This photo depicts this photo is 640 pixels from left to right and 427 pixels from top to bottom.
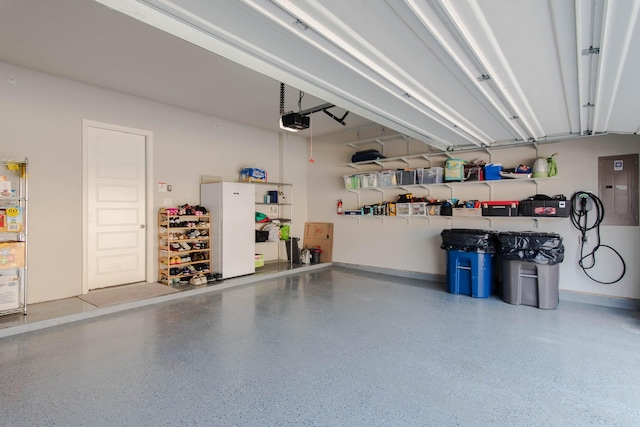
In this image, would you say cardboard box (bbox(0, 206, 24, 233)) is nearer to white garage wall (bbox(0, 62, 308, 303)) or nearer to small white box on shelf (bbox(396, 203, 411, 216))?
white garage wall (bbox(0, 62, 308, 303))

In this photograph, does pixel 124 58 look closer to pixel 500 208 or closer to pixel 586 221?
pixel 500 208

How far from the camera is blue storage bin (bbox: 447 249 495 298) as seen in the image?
475cm

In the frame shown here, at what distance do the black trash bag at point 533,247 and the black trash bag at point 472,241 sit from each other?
0.21 meters

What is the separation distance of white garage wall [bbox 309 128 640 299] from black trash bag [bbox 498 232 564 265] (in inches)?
26.5

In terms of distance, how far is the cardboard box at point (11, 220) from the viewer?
3642mm

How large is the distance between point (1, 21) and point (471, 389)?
540 centimetres

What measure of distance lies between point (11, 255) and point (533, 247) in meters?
6.51

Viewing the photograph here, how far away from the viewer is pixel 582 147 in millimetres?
4535

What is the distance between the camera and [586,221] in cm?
450

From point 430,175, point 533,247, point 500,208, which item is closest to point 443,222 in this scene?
point 430,175

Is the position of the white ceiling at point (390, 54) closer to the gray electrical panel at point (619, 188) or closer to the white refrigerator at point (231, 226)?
the gray electrical panel at point (619, 188)

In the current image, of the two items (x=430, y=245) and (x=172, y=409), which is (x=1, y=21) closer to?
(x=172, y=409)

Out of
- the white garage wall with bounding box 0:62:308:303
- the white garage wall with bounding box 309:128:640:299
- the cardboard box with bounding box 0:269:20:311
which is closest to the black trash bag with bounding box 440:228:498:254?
the white garage wall with bounding box 309:128:640:299

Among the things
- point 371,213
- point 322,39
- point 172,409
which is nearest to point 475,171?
point 371,213
